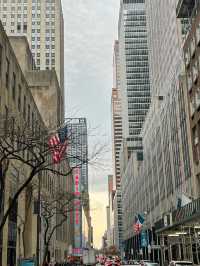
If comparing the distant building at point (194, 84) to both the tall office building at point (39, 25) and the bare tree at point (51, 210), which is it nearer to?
the bare tree at point (51, 210)

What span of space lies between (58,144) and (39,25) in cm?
12818

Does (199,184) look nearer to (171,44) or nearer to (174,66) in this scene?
(174,66)

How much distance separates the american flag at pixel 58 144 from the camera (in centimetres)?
2747

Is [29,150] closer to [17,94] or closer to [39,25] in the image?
[17,94]

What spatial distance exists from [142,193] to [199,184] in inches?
2765

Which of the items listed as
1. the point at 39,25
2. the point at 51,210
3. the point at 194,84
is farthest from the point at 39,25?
the point at 51,210

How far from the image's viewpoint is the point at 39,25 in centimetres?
14875

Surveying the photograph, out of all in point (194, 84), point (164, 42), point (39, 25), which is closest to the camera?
point (194, 84)

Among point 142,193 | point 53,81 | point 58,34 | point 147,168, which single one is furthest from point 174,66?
point 58,34

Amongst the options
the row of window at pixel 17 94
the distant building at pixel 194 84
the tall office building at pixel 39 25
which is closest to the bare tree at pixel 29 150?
the row of window at pixel 17 94

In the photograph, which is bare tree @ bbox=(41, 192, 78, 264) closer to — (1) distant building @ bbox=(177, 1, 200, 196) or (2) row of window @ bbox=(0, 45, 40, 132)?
(2) row of window @ bbox=(0, 45, 40, 132)

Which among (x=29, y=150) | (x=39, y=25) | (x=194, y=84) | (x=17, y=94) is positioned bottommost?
(x=29, y=150)

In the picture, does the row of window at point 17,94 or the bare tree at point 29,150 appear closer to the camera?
the bare tree at point 29,150

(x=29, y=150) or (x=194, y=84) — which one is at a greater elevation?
(x=194, y=84)
